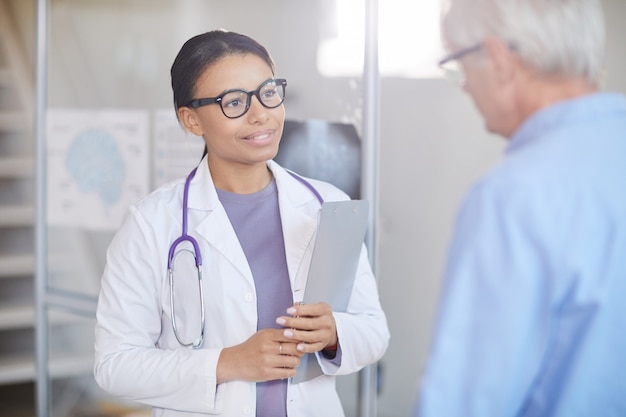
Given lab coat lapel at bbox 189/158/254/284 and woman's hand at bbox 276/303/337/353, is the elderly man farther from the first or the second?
lab coat lapel at bbox 189/158/254/284

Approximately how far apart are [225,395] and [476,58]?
84 cm

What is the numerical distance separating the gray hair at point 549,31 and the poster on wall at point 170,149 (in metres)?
1.68

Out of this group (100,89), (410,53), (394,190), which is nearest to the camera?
(410,53)

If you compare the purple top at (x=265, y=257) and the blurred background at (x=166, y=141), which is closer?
the purple top at (x=265, y=257)

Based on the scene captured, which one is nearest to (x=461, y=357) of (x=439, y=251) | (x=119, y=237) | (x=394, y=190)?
(x=119, y=237)

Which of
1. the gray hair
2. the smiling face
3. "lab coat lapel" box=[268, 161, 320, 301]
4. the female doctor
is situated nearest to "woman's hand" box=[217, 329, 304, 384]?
the female doctor

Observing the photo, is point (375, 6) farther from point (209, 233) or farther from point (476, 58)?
point (476, 58)

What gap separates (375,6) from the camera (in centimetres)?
198

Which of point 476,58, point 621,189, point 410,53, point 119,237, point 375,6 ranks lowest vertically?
point 119,237

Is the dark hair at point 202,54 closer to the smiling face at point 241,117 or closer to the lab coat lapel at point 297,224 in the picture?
the smiling face at point 241,117

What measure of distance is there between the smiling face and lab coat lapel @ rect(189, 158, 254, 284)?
0.30 ft

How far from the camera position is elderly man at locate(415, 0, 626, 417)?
2.68ft

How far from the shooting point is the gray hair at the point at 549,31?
885mm

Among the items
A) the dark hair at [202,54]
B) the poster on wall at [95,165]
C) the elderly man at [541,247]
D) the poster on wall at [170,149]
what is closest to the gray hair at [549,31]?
the elderly man at [541,247]
